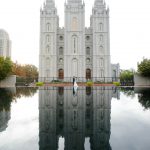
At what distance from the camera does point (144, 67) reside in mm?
38125

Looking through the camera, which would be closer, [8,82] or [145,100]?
[145,100]

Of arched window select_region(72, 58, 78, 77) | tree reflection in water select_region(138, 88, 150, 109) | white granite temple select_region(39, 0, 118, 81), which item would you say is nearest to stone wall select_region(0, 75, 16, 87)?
white granite temple select_region(39, 0, 118, 81)

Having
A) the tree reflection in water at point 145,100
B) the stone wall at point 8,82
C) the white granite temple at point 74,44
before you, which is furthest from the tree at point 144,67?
the stone wall at point 8,82

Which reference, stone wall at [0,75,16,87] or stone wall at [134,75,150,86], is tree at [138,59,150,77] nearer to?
stone wall at [134,75,150,86]

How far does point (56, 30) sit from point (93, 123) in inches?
2202

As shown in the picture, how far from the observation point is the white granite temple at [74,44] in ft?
197

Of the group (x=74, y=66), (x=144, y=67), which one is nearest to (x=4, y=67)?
(x=144, y=67)

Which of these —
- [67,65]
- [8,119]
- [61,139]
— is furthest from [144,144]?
[67,65]

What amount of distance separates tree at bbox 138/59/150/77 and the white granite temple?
1981 cm

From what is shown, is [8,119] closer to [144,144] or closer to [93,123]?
[93,123]

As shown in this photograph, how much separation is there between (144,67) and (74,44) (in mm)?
25525

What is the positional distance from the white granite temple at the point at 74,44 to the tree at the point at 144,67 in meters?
19.8

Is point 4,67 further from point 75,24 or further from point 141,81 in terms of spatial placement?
point 75,24

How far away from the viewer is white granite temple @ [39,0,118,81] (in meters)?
60.2
